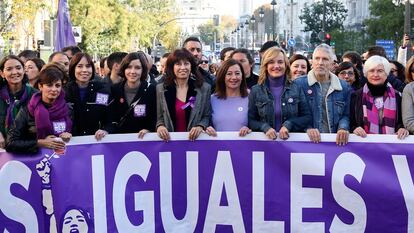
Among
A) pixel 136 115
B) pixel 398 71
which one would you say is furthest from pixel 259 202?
pixel 398 71

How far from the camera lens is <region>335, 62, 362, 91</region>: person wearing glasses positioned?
26.5 ft

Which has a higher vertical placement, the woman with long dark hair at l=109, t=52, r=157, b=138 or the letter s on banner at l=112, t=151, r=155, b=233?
the woman with long dark hair at l=109, t=52, r=157, b=138

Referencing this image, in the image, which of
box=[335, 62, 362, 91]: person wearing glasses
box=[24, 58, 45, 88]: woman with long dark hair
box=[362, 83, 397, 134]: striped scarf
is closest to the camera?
box=[362, 83, 397, 134]: striped scarf

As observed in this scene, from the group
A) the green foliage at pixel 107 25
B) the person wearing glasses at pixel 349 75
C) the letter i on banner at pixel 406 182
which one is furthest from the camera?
the green foliage at pixel 107 25

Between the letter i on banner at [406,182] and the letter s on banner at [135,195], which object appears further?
the letter s on banner at [135,195]

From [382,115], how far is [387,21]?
39057 millimetres

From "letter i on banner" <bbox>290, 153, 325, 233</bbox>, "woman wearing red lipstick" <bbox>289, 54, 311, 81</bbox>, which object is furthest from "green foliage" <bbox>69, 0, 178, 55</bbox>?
"letter i on banner" <bbox>290, 153, 325, 233</bbox>

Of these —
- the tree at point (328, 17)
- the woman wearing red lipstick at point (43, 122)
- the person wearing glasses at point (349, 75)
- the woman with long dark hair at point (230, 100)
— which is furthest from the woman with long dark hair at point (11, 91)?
the tree at point (328, 17)

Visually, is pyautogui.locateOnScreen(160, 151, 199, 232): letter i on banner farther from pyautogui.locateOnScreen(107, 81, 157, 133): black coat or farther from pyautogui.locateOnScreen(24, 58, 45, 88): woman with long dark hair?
pyautogui.locateOnScreen(24, 58, 45, 88): woman with long dark hair

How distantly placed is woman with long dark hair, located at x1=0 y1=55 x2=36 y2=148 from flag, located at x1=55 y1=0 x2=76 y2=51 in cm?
846

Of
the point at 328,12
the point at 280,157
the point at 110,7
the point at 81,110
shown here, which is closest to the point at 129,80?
the point at 81,110

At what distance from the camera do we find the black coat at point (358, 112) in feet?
19.3

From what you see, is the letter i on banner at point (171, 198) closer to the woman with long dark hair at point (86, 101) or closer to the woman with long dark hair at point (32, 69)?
the woman with long dark hair at point (86, 101)

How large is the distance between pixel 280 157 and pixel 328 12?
6169cm
